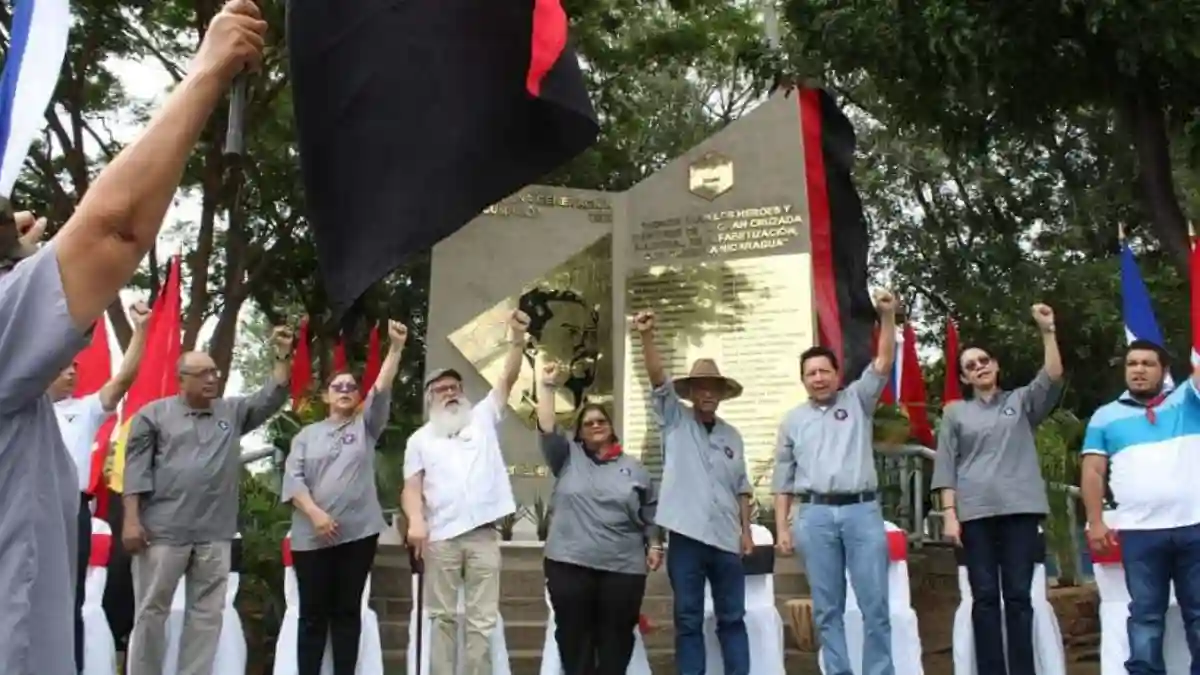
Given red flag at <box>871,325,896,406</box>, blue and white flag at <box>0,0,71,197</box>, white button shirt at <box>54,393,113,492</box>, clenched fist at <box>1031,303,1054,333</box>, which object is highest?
blue and white flag at <box>0,0,71,197</box>

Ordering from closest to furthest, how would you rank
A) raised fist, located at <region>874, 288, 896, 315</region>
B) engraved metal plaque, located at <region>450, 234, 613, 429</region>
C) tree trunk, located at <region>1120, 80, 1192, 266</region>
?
raised fist, located at <region>874, 288, 896, 315</region>
tree trunk, located at <region>1120, 80, 1192, 266</region>
engraved metal plaque, located at <region>450, 234, 613, 429</region>

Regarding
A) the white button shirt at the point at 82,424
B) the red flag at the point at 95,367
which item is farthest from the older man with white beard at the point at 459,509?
the red flag at the point at 95,367

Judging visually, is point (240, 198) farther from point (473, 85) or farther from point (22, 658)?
point (22, 658)

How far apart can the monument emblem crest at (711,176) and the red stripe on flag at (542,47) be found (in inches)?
276

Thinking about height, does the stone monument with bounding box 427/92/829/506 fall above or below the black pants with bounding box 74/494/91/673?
above

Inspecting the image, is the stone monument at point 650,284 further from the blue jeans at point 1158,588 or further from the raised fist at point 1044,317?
the blue jeans at point 1158,588

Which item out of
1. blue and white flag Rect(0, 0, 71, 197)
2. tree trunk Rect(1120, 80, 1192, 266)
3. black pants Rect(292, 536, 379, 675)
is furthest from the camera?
tree trunk Rect(1120, 80, 1192, 266)

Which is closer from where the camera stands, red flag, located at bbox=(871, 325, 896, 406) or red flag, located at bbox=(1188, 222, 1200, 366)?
red flag, located at bbox=(1188, 222, 1200, 366)

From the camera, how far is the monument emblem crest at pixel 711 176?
10.4 m

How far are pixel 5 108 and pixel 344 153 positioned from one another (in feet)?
7.67

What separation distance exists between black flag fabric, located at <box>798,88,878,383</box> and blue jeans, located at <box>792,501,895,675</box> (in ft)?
10.8

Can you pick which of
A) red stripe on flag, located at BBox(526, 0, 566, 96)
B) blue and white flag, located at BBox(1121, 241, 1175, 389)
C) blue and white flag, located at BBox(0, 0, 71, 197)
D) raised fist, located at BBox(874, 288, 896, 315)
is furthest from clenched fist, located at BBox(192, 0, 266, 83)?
blue and white flag, located at BBox(1121, 241, 1175, 389)

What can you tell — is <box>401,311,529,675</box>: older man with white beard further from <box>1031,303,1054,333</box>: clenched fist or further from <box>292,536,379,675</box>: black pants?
<box>1031,303,1054,333</box>: clenched fist

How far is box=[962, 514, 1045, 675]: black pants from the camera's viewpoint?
619cm
